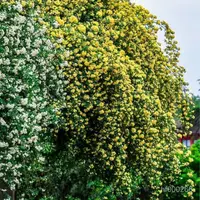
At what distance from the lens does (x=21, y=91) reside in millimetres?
10586

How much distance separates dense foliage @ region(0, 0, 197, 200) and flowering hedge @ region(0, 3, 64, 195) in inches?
1.0

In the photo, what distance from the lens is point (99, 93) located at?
42.9ft

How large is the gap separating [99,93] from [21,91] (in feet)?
9.09

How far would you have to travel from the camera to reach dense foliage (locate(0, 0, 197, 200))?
1145 cm

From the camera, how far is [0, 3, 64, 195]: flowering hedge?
10172 millimetres

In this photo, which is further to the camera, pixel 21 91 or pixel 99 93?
pixel 99 93

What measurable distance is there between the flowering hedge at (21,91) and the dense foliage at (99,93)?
3 centimetres

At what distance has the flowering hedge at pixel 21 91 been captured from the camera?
1017 centimetres

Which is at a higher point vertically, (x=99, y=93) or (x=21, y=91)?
(x=99, y=93)

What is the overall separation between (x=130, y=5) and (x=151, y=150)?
13.7 feet

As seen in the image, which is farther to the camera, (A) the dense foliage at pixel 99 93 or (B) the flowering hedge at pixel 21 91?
(A) the dense foliage at pixel 99 93

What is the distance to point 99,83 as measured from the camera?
42.9 feet

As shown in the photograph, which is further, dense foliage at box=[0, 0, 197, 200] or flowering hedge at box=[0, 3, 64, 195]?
dense foliage at box=[0, 0, 197, 200]

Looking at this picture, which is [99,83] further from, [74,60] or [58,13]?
[58,13]
